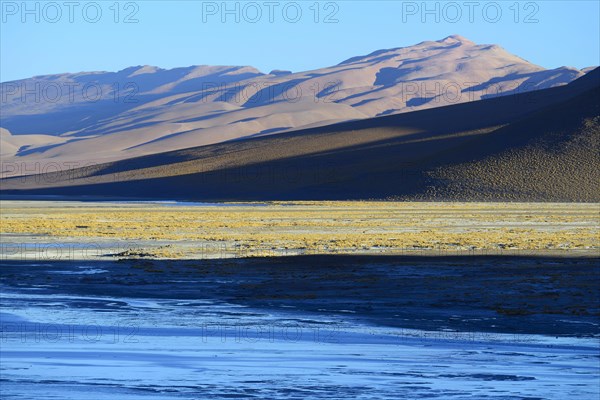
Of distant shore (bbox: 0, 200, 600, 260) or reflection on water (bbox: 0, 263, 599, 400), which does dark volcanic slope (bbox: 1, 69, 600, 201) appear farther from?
reflection on water (bbox: 0, 263, 599, 400)

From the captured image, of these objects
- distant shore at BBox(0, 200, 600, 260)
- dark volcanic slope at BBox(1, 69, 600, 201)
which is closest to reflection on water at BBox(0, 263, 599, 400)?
distant shore at BBox(0, 200, 600, 260)

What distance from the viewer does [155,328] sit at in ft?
55.9

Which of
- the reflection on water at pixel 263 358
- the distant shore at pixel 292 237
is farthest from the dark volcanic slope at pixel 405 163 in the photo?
the reflection on water at pixel 263 358

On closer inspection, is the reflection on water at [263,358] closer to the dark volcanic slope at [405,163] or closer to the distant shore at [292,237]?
the distant shore at [292,237]

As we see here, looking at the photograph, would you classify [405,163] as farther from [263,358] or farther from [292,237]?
[263,358]

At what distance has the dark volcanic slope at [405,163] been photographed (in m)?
111

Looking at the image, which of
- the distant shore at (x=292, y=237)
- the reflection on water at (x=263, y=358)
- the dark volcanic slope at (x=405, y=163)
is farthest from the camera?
the dark volcanic slope at (x=405, y=163)

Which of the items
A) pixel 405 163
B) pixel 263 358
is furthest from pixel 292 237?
pixel 405 163

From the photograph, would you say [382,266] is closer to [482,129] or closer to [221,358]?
[221,358]

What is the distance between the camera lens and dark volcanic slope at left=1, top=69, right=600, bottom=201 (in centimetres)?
11081

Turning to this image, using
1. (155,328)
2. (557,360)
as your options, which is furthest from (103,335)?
(557,360)

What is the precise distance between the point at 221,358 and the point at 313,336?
8.35 ft

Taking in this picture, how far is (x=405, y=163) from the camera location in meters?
123

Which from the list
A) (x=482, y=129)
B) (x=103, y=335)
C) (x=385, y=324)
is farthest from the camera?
(x=482, y=129)
